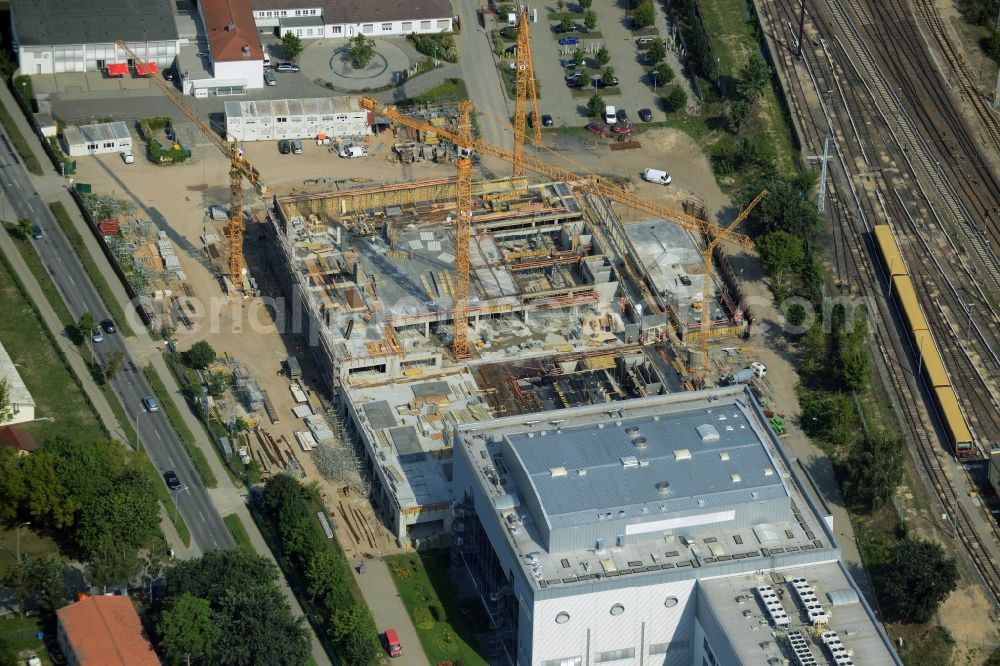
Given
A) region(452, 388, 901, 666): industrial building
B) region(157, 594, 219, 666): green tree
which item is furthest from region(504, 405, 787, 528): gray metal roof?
region(157, 594, 219, 666): green tree

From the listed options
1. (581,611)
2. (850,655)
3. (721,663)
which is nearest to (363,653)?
(581,611)

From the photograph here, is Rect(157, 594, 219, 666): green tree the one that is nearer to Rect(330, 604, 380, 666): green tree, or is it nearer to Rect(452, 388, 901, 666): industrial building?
Rect(330, 604, 380, 666): green tree

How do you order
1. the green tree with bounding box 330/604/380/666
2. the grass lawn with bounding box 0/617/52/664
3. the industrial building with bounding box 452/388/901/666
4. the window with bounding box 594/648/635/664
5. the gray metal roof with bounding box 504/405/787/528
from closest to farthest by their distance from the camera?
the industrial building with bounding box 452/388/901/666 < the window with bounding box 594/648/635/664 < the green tree with bounding box 330/604/380/666 < the grass lawn with bounding box 0/617/52/664 < the gray metal roof with bounding box 504/405/787/528

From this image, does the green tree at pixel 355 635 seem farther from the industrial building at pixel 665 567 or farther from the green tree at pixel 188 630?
the industrial building at pixel 665 567

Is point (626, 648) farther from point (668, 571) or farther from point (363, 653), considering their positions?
point (363, 653)

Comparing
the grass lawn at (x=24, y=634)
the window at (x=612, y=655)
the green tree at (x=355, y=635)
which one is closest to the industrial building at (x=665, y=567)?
the window at (x=612, y=655)

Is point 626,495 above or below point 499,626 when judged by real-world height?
above

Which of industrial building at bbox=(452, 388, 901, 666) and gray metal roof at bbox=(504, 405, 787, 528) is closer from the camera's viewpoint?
industrial building at bbox=(452, 388, 901, 666)
